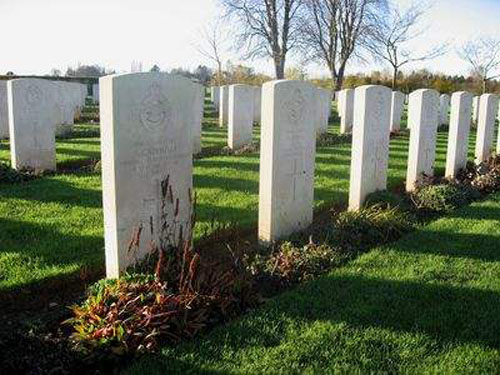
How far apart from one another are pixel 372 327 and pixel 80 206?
4.76m

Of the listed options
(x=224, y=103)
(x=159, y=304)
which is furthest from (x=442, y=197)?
(x=224, y=103)

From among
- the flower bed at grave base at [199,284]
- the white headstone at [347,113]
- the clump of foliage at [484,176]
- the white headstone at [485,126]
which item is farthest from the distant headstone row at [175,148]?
the white headstone at [347,113]

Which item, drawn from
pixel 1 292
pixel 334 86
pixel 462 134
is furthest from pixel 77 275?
pixel 334 86

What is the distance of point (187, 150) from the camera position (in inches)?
218

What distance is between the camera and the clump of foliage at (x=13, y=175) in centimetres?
924

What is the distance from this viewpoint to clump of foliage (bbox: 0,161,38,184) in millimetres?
9242

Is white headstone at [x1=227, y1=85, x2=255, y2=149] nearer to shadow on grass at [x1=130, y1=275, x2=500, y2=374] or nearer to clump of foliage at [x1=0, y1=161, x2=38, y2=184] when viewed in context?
clump of foliage at [x1=0, y1=161, x2=38, y2=184]

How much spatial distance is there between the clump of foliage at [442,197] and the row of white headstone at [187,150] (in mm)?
629

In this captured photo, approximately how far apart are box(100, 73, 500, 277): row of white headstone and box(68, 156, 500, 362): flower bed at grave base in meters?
0.34

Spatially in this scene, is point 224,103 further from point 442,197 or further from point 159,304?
point 159,304

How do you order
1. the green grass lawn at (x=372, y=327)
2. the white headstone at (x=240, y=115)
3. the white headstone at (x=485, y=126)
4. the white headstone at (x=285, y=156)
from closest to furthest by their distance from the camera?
the green grass lawn at (x=372, y=327) → the white headstone at (x=285, y=156) → the white headstone at (x=485, y=126) → the white headstone at (x=240, y=115)

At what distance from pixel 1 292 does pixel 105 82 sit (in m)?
2.00

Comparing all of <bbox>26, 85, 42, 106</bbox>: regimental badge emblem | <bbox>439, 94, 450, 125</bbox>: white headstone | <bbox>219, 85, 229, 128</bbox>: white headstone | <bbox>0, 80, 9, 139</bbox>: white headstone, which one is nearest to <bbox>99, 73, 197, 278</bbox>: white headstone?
<bbox>26, 85, 42, 106</bbox>: regimental badge emblem

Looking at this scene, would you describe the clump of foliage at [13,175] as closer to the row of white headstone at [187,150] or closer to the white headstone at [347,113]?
the row of white headstone at [187,150]
